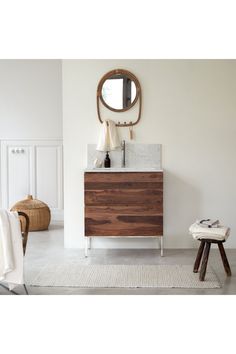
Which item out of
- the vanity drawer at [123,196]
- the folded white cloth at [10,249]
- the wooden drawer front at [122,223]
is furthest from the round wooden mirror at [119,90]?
the folded white cloth at [10,249]

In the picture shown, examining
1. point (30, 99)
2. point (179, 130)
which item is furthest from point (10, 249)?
point (30, 99)

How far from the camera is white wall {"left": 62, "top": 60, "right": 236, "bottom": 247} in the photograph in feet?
19.3

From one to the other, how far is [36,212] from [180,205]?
210 centimetres

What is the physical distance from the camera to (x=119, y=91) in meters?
5.91

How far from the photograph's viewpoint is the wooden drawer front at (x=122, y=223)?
5.45 meters

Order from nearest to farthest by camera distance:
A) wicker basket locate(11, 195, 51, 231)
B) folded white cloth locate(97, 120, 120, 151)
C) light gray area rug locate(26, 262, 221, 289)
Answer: light gray area rug locate(26, 262, 221, 289) → folded white cloth locate(97, 120, 120, 151) → wicker basket locate(11, 195, 51, 231)

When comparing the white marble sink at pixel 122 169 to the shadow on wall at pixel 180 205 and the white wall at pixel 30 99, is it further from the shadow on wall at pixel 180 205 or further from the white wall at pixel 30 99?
the white wall at pixel 30 99

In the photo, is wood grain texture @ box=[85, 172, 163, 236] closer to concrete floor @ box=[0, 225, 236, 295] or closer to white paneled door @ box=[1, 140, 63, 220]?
concrete floor @ box=[0, 225, 236, 295]

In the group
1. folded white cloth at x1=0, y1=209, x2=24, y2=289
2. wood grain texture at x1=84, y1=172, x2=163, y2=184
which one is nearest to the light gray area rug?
folded white cloth at x1=0, y1=209, x2=24, y2=289

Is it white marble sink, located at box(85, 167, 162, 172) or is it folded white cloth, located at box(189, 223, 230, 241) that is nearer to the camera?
folded white cloth, located at box(189, 223, 230, 241)

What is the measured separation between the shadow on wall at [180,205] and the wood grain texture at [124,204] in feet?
1.70
